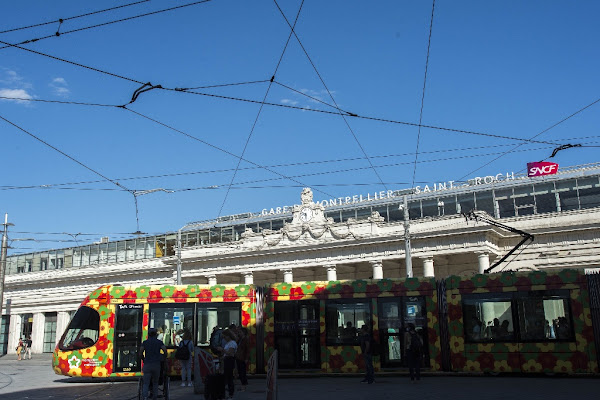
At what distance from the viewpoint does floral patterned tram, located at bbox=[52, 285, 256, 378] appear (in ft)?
71.4

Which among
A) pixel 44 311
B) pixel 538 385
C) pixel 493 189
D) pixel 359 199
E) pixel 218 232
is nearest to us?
pixel 538 385

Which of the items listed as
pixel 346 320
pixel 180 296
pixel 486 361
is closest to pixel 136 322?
pixel 180 296

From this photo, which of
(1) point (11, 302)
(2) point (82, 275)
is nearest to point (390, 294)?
(2) point (82, 275)

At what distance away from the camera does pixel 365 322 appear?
21156 mm

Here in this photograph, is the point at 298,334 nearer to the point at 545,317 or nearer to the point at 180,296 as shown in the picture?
the point at 180,296

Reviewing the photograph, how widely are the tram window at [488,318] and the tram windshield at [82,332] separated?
12.6 meters

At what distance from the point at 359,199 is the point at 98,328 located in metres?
36.9

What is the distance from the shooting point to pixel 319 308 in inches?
851

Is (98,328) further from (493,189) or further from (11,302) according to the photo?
(11,302)

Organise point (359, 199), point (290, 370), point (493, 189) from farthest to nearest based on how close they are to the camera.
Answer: point (359, 199), point (493, 189), point (290, 370)

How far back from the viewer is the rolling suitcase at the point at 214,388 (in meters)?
14.4

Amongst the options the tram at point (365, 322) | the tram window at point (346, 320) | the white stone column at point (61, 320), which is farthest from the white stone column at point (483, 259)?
the white stone column at point (61, 320)

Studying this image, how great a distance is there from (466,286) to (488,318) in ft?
3.95

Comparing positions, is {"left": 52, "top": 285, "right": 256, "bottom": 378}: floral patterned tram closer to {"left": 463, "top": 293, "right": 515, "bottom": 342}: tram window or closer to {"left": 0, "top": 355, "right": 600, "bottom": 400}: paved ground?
{"left": 0, "top": 355, "right": 600, "bottom": 400}: paved ground
